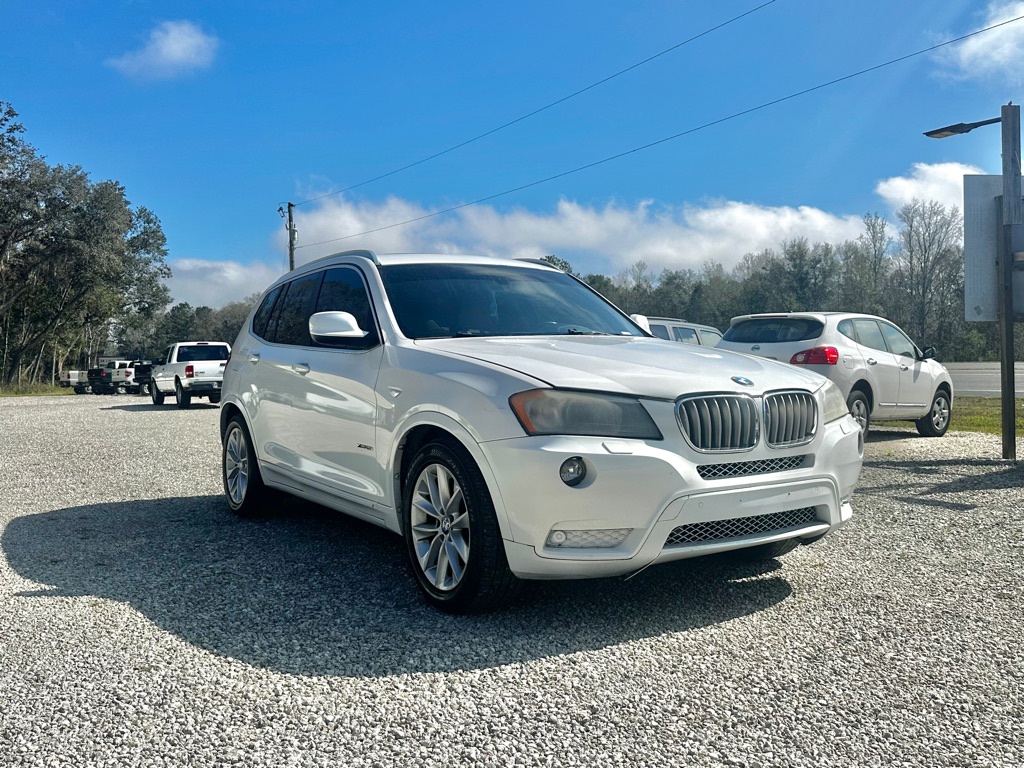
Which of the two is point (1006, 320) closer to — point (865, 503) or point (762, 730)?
point (865, 503)

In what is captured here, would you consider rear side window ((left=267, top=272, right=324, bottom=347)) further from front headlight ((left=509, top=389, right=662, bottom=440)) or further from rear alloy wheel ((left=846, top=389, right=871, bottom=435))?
rear alloy wheel ((left=846, top=389, right=871, bottom=435))

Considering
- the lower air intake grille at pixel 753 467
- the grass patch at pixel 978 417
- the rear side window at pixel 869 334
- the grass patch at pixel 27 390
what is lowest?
the grass patch at pixel 978 417

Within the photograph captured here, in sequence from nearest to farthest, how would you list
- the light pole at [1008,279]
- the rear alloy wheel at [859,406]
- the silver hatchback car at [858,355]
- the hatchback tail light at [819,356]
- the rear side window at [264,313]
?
the rear side window at [264,313]
the light pole at [1008,279]
the hatchback tail light at [819,356]
the silver hatchback car at [858,355]
the rear alloy wheel at [859,406]

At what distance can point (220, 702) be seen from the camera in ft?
10.2

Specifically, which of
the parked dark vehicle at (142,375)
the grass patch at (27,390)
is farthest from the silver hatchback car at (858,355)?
the grass patch at (27,390)

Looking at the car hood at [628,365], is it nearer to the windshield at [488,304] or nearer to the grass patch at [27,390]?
the windshield at [488,304]

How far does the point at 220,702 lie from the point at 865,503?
5.55 m

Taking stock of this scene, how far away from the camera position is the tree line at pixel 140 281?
148ft

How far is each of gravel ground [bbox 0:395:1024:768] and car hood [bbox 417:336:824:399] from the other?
3.52 feet

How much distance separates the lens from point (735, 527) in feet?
12.7

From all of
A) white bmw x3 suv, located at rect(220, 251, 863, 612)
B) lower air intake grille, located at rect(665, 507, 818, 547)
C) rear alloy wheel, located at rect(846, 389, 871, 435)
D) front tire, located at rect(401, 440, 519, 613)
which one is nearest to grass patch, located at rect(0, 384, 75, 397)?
rear alloy wheel, located at rect(846, 389, 871, 435)

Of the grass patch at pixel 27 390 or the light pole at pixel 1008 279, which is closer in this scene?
the light pole at pixel 1008 279

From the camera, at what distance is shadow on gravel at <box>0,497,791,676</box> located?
3.67 metres

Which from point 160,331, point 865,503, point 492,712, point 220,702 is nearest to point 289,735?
point 220,702
